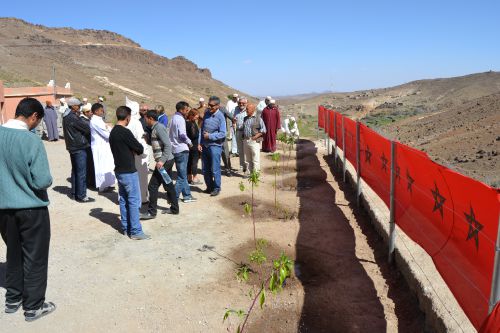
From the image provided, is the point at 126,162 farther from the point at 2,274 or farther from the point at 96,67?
the point at 96,67

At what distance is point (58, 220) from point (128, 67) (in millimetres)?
69922

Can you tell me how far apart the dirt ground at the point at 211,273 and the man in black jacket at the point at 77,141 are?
472mm

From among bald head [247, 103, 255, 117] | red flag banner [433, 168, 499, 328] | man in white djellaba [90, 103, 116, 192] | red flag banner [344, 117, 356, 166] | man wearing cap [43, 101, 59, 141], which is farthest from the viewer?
man wearing cap [43, 101, 59, 141]

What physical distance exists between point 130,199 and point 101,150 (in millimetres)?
2566

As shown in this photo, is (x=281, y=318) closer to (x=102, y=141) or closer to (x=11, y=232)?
(x=11, y=232)

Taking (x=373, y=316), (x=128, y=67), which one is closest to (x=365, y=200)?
(x=373, y=316)

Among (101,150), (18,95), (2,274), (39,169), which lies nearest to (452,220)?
(39,169)

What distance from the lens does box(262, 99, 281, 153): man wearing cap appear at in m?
9.98

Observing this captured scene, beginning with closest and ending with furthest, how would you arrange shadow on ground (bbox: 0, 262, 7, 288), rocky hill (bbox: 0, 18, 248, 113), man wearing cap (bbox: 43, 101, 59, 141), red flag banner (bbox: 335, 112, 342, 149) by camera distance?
shadow on ground (bbox: 0, 262, 7, 288) → red flag banner (bbox: 335, 112, 342, 149) → man wearing cap (bbox: 43, 101, 59, 141) → rocky hill (bbox: 0, 18, 248, 113)

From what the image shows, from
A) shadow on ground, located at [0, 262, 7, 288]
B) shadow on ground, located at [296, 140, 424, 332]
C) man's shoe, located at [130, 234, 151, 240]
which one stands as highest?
man's shoe, located at [130, 234, 151, 240]

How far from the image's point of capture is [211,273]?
184 inches

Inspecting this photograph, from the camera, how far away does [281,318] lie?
3.79 meters

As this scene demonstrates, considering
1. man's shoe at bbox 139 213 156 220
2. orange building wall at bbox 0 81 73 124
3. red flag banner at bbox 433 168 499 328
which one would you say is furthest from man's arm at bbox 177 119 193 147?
orange building wall at bbox 0 81 73 124

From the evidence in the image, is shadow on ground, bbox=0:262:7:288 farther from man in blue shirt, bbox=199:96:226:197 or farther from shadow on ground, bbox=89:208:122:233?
man in blue shirt, bbox=199:96:226:197
